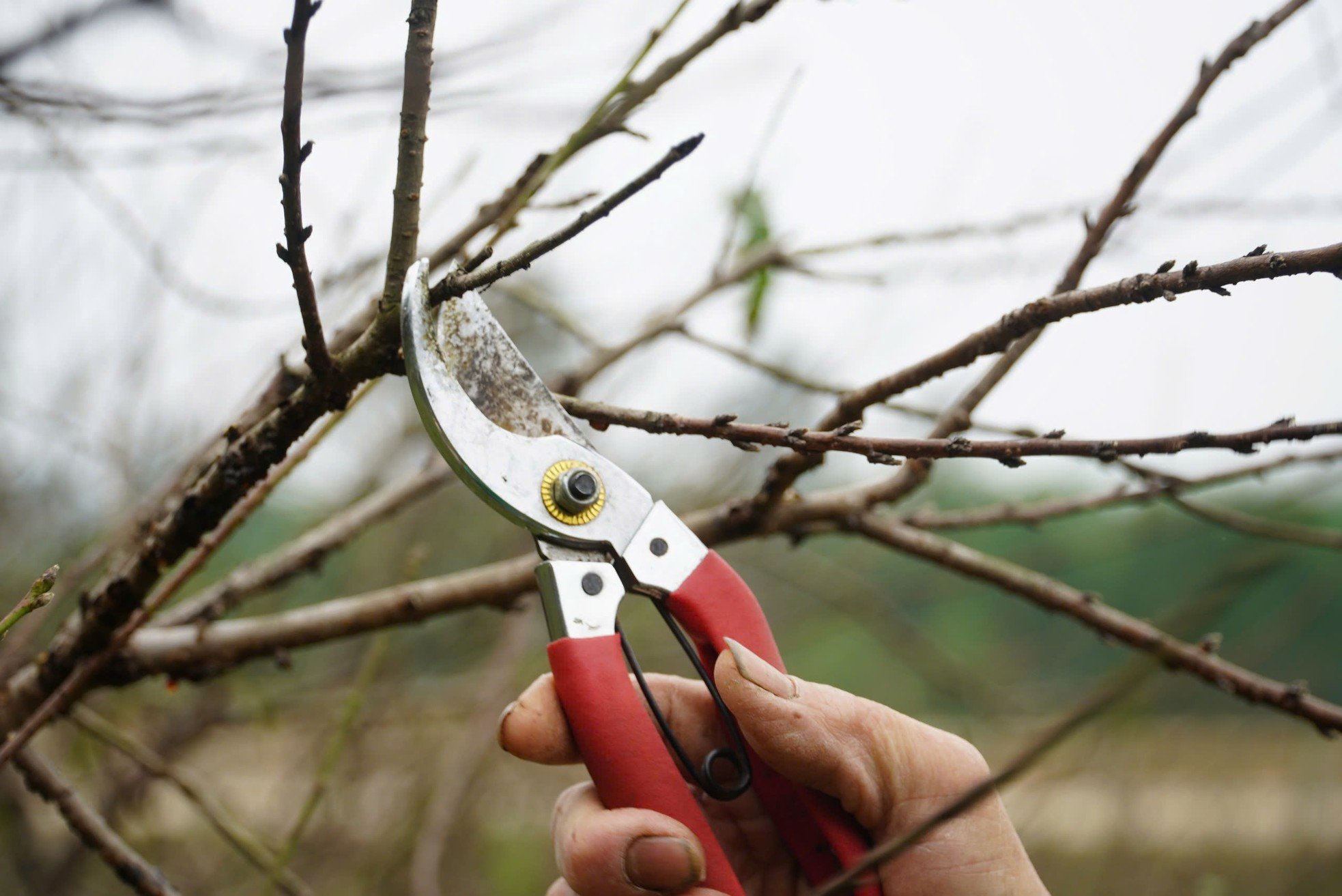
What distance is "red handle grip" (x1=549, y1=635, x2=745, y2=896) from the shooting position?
959 mm

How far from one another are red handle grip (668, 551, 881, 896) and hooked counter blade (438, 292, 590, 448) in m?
0.22

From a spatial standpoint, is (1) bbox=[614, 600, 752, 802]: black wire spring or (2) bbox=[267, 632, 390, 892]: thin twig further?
(2) bbox=[267, 632, 390, 892]: thin twig

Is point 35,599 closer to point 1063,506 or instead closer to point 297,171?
point 297,171

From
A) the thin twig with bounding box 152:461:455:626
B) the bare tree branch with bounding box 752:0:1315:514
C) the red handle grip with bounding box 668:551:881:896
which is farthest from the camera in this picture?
the thin twig with bounding box 152:461:455:626

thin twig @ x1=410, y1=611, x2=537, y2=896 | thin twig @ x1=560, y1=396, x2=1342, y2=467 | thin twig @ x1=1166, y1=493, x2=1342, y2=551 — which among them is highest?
thin twig @ x1=560, y1=396, x2=1342, y2=467

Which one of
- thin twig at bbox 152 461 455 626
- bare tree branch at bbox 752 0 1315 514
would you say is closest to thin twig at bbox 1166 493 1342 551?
bare tree branch at bbox 752 0 1315 514

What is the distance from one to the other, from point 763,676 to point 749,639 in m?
0.11

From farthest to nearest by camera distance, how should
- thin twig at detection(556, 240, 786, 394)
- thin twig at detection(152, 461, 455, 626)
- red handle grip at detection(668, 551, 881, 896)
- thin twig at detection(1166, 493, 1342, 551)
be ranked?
thin twig at detection(556, 240, 786, 394)
thin twig at detection(152, 461, 455, 626)
thin twig at detection(1166, 493, 1342, 551)
red handle grip at detection(668, 551, 881, 896)

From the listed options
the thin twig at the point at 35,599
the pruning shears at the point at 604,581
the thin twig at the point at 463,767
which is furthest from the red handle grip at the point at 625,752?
the thin twig at the point at 463,767

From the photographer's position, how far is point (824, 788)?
960 mm

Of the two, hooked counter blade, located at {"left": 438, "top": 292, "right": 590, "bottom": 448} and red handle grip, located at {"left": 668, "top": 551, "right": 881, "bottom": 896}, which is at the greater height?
hooked counter blade, located at {"left": 438, "top": 292, "right": 590, "bottom": 448}

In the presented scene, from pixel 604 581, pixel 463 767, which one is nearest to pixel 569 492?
pixel 604 581

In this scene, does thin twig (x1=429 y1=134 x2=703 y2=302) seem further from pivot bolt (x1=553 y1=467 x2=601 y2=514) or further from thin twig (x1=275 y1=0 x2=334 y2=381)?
pivot bolt (x1=553 y1=467 x2=601 y2=514)

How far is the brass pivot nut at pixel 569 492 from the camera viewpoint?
3.43ft
